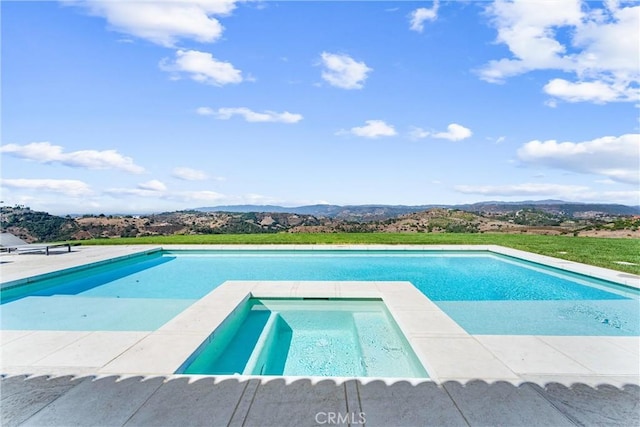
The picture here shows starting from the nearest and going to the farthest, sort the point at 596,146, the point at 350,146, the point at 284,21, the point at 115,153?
the point at 284,21, the point at 596,146, the point at 115,153, the point at 350,146

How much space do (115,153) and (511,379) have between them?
19.7 metres

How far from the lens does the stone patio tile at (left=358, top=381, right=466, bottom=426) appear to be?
2006 mm

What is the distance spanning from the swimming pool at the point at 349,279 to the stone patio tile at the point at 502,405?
1.78 metres

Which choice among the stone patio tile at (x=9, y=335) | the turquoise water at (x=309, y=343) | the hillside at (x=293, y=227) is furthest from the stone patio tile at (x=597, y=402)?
the hillside at (x=293, y=227)

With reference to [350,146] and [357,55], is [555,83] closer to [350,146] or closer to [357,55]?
[357,55]

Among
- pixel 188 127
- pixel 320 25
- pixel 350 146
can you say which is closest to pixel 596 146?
pixel 350 146

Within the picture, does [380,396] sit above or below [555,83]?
below

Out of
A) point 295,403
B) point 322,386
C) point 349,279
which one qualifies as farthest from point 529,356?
point 349,279

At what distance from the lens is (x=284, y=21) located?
25.2 feet

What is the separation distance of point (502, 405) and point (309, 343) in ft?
7.74

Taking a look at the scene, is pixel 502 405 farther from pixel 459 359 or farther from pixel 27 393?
pixel 27 393

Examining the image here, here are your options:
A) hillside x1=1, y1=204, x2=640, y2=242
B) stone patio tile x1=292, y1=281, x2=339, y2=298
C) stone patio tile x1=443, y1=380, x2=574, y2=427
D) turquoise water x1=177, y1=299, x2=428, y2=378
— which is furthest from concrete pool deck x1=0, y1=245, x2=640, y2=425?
hillside x1=1, y1=204, x2=640, y2=242

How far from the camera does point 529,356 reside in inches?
119

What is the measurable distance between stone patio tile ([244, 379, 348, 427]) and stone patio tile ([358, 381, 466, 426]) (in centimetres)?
18
